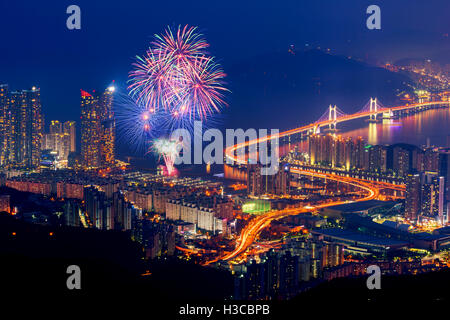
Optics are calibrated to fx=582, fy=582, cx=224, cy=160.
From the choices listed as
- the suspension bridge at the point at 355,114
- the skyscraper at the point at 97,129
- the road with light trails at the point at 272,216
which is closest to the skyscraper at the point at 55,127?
the skyscraper at the point at 97,129

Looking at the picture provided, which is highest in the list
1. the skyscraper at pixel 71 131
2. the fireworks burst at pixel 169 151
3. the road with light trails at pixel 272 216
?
the skyscraper at pixel 71 131

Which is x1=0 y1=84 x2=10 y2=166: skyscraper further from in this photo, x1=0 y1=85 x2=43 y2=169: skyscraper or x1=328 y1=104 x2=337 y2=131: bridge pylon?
x1=328 y1=104 x2=337 y2=131: bridge pylon

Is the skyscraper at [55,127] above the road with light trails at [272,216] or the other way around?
above

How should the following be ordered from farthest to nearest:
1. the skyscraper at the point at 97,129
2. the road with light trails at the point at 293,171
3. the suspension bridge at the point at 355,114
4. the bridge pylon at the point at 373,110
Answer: the bridge pylon at the point at 373,110 → the suspension bridge at the point at 355,114 → the skyscraper at the point at 97,129 → the road with light trails at the point at 293,171

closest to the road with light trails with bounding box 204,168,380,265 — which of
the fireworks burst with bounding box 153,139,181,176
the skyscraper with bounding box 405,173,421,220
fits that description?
the skyscraper with bounding box 405,173,421,220

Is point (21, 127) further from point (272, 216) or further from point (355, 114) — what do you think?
point (355, 114)

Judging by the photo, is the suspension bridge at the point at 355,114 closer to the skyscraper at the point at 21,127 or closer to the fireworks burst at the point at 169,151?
the fireworks burst at the point at 169,151

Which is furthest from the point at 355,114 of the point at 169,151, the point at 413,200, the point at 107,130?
the point at 413,200

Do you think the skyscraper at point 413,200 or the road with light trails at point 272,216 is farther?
the skyscraper at point 413,200
